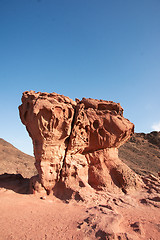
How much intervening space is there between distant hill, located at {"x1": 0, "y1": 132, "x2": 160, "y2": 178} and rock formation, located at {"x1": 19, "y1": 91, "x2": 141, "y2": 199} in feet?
54.3

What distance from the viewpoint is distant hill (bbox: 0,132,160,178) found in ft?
83.7

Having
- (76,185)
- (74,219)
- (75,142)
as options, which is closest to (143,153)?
(75,142)

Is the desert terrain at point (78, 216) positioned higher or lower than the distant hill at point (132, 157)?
lower

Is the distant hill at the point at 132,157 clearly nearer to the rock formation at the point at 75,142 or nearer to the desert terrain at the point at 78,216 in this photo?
the rock formation at the point at 75,142

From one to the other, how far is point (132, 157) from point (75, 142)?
28092 mm

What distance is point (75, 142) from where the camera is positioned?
8.84 m

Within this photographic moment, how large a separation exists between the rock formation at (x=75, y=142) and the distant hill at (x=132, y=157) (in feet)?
54.3

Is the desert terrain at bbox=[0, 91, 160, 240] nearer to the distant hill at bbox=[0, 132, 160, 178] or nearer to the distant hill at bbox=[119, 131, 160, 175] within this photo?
the distant hill at bbox=[0, 132, 160, 178]

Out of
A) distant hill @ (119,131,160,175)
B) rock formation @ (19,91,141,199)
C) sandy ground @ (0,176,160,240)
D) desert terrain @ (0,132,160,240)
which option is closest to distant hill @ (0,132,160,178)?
distant hill @ (119,131,160,175)

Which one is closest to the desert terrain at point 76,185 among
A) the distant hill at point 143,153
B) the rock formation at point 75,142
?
the rock formation at point 75,142

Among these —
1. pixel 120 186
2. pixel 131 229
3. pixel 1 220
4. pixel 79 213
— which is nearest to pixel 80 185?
pixel 79 213

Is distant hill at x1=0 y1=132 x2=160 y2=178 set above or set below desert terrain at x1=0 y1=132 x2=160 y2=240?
above

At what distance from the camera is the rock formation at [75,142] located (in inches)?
306

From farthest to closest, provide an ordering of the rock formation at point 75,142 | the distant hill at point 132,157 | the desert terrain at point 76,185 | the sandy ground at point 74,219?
the distant hill at point 132,157 < the rock formation at point 75,142 < the desert terrain at point 76,185 < the sandy ground at point 74,219
